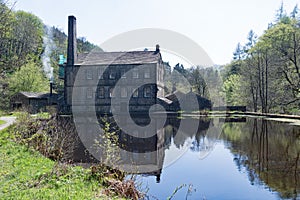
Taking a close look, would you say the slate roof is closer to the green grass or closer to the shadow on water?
the shadow on water

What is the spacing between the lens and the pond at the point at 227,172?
7078 millimetres

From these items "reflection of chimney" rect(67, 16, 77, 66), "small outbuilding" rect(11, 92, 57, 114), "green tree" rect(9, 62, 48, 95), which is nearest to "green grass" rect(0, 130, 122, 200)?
"small outbuilding" rect(11, 92, 57, 114)

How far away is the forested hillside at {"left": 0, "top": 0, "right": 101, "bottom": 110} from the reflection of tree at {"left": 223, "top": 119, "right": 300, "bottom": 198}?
1249 cm

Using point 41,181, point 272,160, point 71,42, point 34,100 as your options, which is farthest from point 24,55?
point 272,160

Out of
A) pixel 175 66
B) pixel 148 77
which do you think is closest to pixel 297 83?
pixel 148 77

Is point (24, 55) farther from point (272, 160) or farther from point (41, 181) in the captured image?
point (272, 160)

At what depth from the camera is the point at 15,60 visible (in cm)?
1563

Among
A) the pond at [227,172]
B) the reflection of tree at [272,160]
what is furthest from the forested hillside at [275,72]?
the pond at [227,172]

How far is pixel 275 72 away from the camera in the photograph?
3475 cm

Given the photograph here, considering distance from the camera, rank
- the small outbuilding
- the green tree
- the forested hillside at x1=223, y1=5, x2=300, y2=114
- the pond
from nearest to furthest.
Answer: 1. the pond
2. the forested hillside at x1=223, y1=5, x2=300, y2=114
3. the small outbuilding
4. the green tree

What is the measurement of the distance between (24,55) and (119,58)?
18.0m

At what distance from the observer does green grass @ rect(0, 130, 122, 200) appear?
5523mm

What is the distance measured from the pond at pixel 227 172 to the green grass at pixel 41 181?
152 cm

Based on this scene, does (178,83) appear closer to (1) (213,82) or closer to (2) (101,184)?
(1) (213,82)
